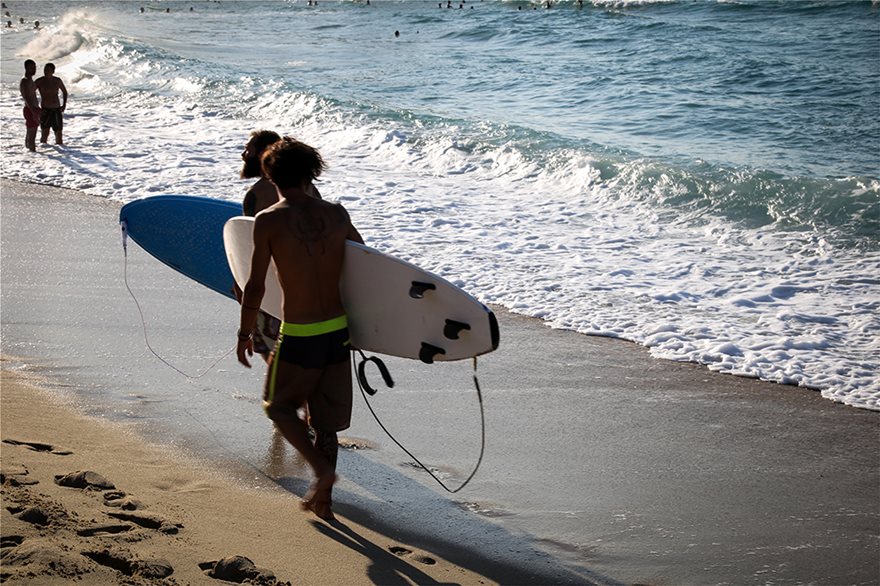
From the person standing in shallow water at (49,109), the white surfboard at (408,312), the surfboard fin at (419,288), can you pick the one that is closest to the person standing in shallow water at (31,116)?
the person standing in shallow water at (49,109)

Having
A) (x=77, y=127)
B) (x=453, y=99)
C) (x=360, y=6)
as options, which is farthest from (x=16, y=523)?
(x=360, y=6)

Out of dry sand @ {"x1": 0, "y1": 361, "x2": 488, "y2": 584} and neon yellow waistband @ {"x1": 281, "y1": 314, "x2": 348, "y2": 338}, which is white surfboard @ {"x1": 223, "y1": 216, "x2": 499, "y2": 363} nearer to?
neon yellow waistband @ {"x1": 281, "y1": 314, "x2": 348, "y2": 338}

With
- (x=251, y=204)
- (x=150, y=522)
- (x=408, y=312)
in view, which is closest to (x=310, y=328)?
(x=408, y=312)

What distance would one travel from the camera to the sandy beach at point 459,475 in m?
3.48

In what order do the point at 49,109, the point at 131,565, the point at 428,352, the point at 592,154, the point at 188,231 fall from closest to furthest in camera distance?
the point at 131,565 → the point at 428,352 → the point at 188,231 → the point at 592,154 → the point at 49,109

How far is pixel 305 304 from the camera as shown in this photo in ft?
12.1

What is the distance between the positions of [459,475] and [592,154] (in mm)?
8737

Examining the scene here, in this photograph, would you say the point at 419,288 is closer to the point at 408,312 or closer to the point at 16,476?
the point at 408,312

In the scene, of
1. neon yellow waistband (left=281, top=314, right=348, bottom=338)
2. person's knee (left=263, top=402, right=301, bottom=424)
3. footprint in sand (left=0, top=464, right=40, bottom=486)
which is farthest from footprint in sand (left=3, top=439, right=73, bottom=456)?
neon yellow waistband (left=281, top=314, right=348, bottom=338)

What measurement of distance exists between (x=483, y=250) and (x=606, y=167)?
361cm

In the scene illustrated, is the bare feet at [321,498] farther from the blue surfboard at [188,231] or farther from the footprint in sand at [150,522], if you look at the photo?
the blue surfboard at [188,231]

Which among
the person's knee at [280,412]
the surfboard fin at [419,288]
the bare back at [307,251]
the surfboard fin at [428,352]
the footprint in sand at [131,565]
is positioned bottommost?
the footprint in sand at [131,565]

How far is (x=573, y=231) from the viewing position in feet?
31.0

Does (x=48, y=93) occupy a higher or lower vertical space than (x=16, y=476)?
higher
